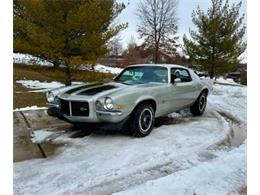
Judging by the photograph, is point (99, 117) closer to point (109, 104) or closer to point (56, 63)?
point (109, 104)

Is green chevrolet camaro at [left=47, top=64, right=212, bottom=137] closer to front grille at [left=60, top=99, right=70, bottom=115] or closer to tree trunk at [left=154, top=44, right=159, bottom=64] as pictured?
front grille at [left=60, top=99, right=70, bottom=115]

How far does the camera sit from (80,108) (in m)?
5.02

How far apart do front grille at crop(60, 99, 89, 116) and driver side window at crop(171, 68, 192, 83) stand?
203 centimetres

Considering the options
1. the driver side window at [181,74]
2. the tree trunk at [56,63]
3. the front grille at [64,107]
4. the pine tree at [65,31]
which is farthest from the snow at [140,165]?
the tree trunk at [56,63]

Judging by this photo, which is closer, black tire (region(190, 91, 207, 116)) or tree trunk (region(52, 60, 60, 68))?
black tire (region(190, 91, 207, 116))

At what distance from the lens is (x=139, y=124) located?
5211 millimetres

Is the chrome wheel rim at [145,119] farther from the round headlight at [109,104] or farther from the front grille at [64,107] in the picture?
the front grille at [64,107]

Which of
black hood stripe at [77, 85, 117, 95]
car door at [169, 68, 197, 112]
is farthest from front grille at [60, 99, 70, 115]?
car door at [169, 68, 197, 112]

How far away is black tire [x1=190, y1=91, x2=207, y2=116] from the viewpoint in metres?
7.26

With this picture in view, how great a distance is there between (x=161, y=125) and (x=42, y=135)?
230 centimetres

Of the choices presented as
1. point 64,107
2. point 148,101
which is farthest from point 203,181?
point 64,107

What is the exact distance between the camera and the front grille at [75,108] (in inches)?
195

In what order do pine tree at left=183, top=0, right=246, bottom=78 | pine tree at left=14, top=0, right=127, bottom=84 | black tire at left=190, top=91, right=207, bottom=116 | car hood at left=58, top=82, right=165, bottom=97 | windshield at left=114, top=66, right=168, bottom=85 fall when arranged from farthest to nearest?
pine tree at left=183, top=0, right=246, bottom=78 < pine tree at left=14, top=0, right=127, bottom=84 < black tire at left=190, top=91, right=207, bottom=116 < windshield at left=114, top=66, right=168, bottom=85 < car hood at left=58, top=82, right=165, bottom=97
